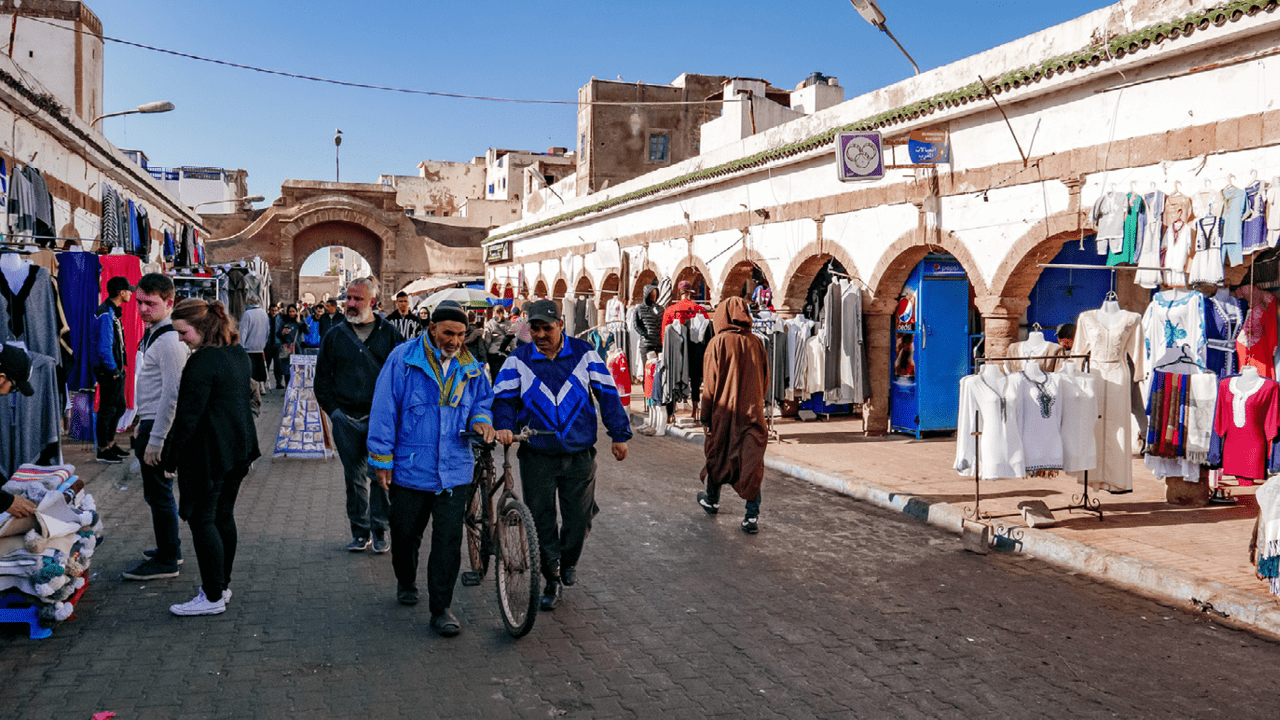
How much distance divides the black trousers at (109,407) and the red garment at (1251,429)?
1047 cm

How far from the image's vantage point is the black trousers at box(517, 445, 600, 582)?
5488 millimetres

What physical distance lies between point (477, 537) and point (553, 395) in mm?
1194

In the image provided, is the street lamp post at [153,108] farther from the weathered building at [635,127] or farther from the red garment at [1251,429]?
the red garment at [1251,429]

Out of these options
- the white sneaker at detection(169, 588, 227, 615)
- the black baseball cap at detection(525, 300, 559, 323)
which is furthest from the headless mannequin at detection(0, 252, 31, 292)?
the black baseball cap at detection(525, 300, 559, 323)

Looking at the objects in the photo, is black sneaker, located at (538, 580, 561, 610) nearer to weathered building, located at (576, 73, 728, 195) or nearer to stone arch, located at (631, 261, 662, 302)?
stone arch, located at (631, 261, 662, 302)

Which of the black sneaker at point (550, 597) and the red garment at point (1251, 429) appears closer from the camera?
the black sneaker at point (550, 597)

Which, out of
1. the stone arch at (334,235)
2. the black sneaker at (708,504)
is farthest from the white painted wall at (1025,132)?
the stone arch at (334,235)

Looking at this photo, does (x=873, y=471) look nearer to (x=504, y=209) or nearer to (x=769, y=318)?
(x=769, y=318)

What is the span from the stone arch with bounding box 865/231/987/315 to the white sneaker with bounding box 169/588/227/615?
9.00 m

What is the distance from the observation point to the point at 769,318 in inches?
566

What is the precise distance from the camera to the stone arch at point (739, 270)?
646 inches

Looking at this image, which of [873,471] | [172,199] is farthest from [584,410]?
[172,199]

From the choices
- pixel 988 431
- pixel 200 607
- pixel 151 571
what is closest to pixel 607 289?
pixel 988 431

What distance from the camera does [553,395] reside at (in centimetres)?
545
